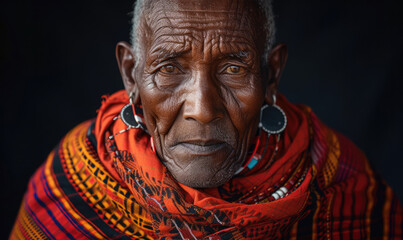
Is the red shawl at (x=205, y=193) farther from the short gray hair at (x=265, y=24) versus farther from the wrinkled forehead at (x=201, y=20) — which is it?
the wrinkled forehead at (x=201, y=20)

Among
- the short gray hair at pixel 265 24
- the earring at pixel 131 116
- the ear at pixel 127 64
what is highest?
the short gray hair at pixel 265 24

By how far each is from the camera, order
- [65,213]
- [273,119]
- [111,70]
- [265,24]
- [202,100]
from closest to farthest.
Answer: [202,100], [265,24], [65,213], [273,119], [111,70]

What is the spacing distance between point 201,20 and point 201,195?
0.81 meters

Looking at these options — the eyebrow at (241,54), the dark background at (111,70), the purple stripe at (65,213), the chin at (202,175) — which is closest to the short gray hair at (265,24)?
the eyebrow at (241,54)

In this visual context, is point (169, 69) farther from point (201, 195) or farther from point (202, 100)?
point (201, 195)

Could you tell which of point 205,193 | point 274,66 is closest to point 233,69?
point 274,66

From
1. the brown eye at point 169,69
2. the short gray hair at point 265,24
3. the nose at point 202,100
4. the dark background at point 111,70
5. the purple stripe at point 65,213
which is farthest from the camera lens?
the dark background at point 111,70

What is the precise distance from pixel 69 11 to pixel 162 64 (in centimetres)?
205

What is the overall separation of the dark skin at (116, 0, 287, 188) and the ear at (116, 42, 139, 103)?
0.62 feet

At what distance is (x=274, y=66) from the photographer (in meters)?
2.20

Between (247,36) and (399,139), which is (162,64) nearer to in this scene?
(247,36)

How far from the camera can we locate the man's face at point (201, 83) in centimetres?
176

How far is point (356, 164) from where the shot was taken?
2508 millimetres

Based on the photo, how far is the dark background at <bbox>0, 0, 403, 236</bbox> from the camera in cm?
345
